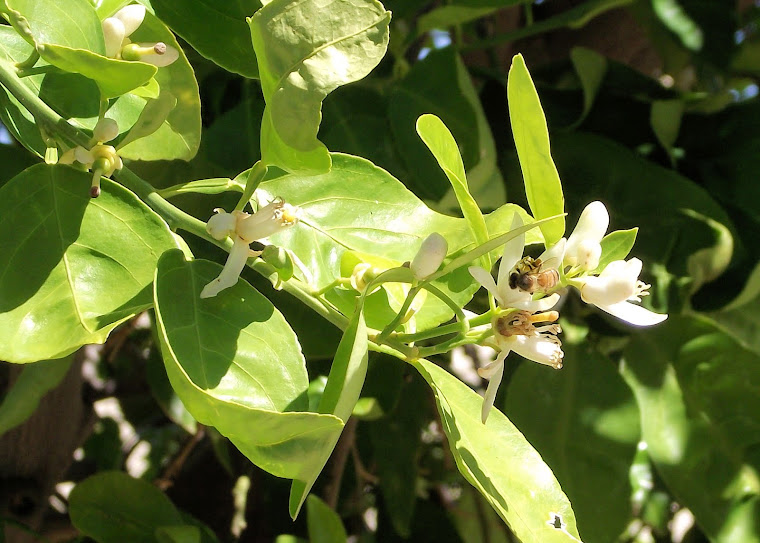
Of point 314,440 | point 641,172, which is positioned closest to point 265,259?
point 314,440

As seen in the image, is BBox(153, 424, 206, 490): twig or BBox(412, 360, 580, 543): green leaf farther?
BBox(153, 424, 206, 490): twig

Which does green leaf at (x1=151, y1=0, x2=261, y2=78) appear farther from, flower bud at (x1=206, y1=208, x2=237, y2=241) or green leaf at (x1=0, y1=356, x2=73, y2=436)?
green leaf at (x1=0, y1=356, x2=73, y2=436)

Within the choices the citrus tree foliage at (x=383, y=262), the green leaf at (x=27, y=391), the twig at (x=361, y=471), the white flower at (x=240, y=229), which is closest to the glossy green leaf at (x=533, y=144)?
the citrus tree foliage at (x=383, y=262)

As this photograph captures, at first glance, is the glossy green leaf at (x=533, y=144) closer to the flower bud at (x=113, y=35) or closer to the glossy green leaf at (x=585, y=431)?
the flower bud at (x=113, y=35)

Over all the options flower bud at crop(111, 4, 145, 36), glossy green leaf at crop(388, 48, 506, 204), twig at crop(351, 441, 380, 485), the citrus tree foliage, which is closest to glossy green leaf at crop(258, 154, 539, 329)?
the citrus tree foliage

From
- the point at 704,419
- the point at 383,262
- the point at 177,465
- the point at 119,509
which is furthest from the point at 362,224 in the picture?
the point at 177,465

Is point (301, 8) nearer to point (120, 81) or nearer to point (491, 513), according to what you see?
point (120, 81)

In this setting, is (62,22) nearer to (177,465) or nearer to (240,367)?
(240,367)
